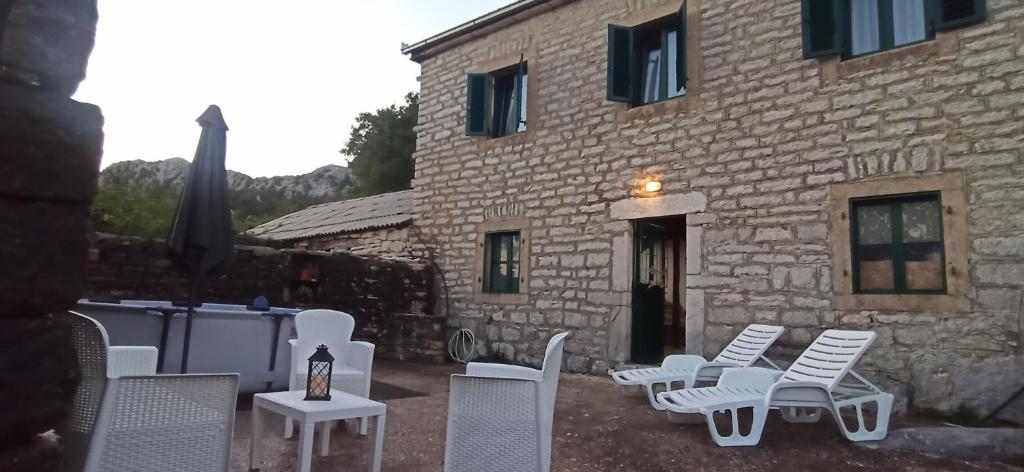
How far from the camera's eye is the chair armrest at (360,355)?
3.81 meters

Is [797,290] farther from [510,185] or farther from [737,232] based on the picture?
[510,185]

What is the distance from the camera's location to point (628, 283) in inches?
265

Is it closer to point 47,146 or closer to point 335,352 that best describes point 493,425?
point 47,146

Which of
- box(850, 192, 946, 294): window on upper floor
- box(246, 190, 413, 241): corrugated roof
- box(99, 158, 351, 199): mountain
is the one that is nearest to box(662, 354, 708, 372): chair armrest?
box(850, 192, 946, 294): window on upper floor

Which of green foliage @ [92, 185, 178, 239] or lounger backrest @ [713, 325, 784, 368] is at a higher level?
green foliage @ [92, 185, 178, 239]

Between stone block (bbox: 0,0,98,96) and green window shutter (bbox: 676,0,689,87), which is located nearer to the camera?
stone block (bbox: 0,0,98,96)

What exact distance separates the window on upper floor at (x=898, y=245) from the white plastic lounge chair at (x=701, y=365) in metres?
0.97

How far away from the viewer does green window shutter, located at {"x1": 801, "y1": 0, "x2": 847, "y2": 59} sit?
5562 mm

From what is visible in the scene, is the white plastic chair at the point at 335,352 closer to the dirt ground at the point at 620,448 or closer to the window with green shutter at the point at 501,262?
the dirt ground at the point at 620,448

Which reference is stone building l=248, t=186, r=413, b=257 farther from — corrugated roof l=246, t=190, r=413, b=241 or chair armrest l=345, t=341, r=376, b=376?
chair armrest l=345, t=341, r=376, b=376

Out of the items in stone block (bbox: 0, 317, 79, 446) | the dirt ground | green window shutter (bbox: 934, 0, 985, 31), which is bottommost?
the dirt ground

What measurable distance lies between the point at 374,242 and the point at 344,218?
A: 2580mm

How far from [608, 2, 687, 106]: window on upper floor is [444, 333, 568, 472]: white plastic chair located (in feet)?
16.9

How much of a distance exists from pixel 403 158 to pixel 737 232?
704 inches
